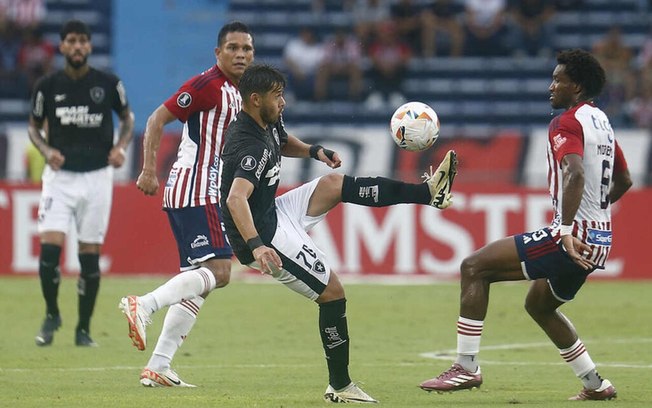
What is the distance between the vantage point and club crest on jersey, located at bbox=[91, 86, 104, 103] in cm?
1270

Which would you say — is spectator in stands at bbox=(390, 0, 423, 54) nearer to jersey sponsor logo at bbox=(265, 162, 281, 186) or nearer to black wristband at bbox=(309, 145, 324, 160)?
black wristband at bbox=(309, 145, 324, 160)

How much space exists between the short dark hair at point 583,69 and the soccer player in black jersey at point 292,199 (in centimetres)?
101

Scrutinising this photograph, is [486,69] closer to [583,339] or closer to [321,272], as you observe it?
[583,339]

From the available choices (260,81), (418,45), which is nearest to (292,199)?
(260,81)

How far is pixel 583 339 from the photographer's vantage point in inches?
523

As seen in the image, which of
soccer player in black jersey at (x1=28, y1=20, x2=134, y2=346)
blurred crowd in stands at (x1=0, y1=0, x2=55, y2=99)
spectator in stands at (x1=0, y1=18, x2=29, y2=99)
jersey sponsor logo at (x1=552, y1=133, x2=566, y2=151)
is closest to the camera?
jersey sponsor logo at (x1=552, y1=133, x2=566, y2=151)

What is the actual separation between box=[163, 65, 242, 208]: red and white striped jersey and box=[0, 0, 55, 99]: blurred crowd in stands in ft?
55.4

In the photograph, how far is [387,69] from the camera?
26.1m

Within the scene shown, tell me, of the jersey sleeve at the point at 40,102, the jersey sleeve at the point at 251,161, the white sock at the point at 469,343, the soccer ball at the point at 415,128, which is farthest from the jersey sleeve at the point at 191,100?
the jersey sleeve at the point at 40,102

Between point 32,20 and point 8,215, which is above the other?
point 32,20

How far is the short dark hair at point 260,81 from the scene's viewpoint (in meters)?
8.38

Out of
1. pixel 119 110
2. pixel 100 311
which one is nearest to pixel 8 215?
pixel 100 311

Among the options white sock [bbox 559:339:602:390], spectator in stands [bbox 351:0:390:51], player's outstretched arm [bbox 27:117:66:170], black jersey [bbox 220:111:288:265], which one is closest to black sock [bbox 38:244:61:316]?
player's outstretched arm [bbox 27:117:66:170]

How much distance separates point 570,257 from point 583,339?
16.2ft
